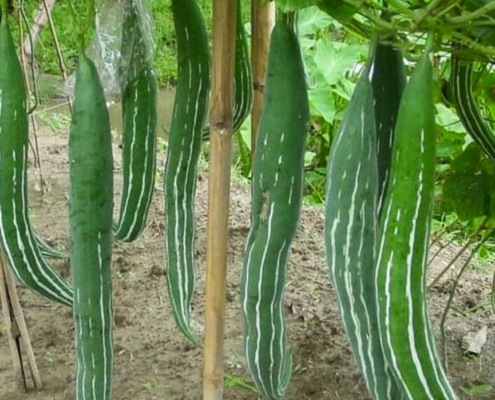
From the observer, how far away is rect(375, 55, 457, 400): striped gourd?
0.86m

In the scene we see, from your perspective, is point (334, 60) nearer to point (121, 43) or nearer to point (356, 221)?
point (121, 43)

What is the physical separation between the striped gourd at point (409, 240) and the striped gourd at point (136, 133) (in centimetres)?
44

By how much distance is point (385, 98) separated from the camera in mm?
1034

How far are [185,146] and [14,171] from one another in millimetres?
210

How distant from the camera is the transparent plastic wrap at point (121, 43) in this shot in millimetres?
1270

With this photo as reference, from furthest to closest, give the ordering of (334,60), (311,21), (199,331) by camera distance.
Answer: (334,60)
(311,21)
(199,331)

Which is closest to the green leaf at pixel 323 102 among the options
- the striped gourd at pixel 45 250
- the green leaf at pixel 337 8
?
the striped gourd at pixel 45 250

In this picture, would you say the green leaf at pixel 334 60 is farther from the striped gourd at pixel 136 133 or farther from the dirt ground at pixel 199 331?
the striped gourd at pixel 136 133

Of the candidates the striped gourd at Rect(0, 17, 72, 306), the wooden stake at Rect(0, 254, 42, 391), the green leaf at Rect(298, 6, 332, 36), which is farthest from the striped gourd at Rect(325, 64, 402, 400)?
the green leaf at Rect(298, 6, 332, 36)

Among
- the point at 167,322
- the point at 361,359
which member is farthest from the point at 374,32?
the point at 167,322

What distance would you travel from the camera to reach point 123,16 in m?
1.28

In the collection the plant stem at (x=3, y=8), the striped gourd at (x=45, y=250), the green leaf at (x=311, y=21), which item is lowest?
the striped gourd at (x=45, y=250)

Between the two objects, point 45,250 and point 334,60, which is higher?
point 334,60

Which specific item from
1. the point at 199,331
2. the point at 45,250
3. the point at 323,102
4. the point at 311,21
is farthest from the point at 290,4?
the point at 323,102
